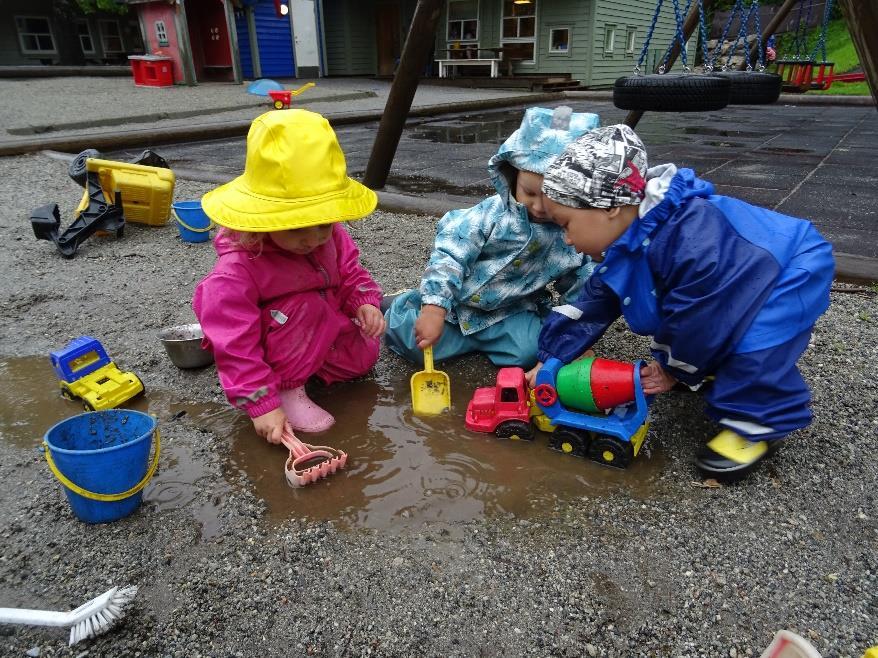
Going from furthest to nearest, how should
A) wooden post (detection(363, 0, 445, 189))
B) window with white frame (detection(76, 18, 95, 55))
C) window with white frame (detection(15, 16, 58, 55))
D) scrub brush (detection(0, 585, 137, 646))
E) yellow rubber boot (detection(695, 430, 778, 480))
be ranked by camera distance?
window with white frame (detection(76, 18, 95, 55)) < window with white frame (detection(15, 16, 58, 55)) < wooden post (detection(363, 0, 445, 189)) < yellow rubber boot (detection(695, 430, 778, 480)) < scrub brush (detection(0, 585, 137, 646))

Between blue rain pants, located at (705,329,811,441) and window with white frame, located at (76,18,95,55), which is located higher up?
window with white frame, located at (76,18,95,55)

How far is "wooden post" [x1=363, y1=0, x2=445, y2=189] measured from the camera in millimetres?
4430

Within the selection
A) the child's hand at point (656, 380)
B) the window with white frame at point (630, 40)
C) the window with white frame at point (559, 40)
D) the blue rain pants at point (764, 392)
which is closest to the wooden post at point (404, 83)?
the child's hand at point (656, 380)

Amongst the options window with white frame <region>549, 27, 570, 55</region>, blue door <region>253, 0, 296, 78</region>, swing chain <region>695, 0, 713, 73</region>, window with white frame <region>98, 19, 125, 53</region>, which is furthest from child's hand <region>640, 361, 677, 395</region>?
window with white frame <region>98, 19, 125, 53</region>

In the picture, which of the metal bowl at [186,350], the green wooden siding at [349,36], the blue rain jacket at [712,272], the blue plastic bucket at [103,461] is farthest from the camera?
the green wooden siding at [349,36]

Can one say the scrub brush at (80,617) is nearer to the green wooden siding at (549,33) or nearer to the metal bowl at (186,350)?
the metal bowl at (186,350)

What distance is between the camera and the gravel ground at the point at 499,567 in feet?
4.68

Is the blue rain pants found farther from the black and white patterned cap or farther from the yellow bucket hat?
the yellow bucket hat

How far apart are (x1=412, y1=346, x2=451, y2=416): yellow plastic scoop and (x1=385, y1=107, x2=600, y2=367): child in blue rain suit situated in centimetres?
10

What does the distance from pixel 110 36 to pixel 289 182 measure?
2485 centimetres

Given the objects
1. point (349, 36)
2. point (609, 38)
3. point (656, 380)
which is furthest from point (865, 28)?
point (349, 36)

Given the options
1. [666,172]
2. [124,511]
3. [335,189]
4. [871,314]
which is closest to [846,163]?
[871,314]

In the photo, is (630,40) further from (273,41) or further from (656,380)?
(656,380)

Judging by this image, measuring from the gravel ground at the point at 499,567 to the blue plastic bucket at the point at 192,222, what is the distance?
2194 millimetres
